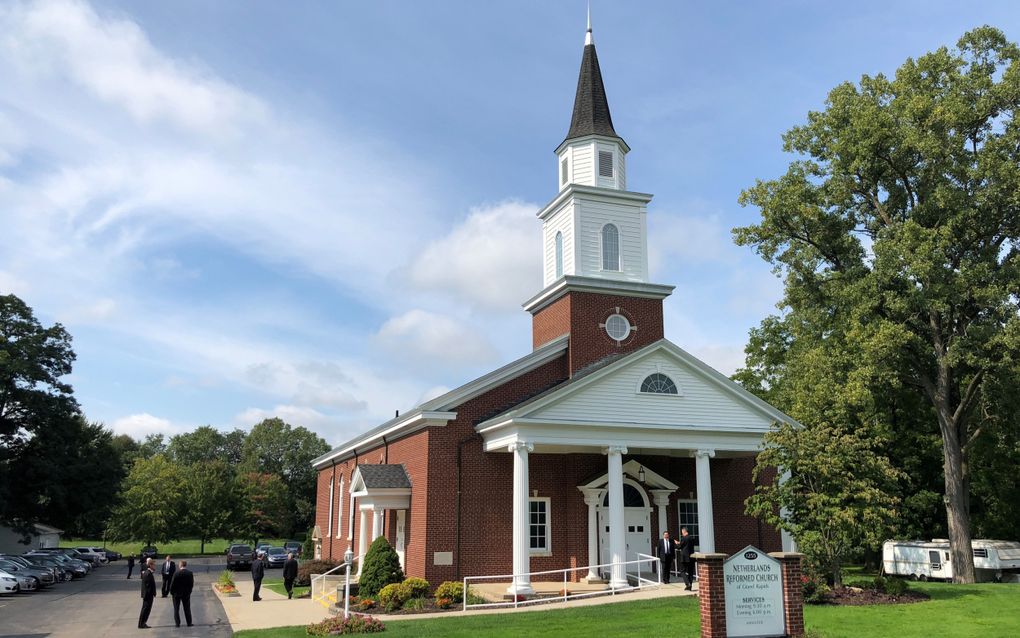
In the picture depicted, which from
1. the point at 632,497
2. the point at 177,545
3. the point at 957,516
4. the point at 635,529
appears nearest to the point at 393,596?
the point at 635,529

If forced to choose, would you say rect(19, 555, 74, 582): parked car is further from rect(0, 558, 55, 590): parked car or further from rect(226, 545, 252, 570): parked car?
rect(226, 545, 252, 570): parked car

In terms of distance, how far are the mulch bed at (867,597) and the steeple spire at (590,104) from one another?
18.7 m

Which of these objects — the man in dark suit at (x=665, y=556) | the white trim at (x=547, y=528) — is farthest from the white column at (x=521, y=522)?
the man in dark suit at (x=665, y=556)

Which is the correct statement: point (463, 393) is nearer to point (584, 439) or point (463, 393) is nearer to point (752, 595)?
point (584, 439)

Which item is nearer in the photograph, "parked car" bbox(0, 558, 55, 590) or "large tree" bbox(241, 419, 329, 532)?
"parked car" bbox(0, 558, 55, 590)

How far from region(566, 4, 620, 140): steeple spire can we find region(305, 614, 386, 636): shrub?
20236 mm

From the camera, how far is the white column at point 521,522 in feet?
75.6

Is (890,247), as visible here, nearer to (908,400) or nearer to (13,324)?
(908,400)

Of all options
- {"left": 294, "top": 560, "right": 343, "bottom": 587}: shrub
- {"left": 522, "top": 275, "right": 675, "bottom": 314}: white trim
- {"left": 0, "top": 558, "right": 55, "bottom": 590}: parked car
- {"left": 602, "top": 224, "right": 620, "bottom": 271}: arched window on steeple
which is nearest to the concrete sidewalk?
{"left": 294, "top": 560, "right": 343, "bottom": 587}: shrub

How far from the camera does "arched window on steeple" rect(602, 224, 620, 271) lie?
1202 inches

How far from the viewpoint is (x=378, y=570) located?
2398 cm

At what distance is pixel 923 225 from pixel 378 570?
22.3 metres

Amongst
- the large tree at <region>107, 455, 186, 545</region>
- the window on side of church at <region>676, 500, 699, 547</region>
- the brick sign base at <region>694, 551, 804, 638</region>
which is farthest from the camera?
the large tree at <region>107, 455, 186, 545</region>

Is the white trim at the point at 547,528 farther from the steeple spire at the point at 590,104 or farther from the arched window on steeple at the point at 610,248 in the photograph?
the steeple spire at the point at 590,104
